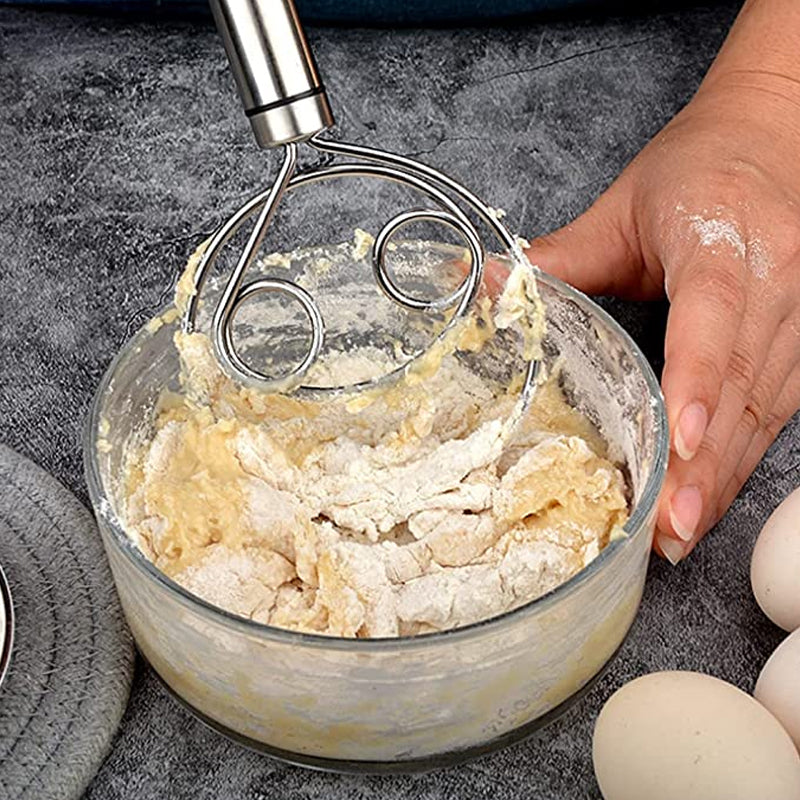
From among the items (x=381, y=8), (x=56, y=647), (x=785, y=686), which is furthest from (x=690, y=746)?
(x=381, y=8)

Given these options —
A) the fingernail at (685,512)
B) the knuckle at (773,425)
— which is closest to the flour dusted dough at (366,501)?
the fingernail at (685,512)

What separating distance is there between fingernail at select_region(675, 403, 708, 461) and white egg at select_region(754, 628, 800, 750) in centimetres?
13

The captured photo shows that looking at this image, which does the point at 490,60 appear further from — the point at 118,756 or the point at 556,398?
the point at 118,756

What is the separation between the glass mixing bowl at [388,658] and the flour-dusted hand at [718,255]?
1.7 inches

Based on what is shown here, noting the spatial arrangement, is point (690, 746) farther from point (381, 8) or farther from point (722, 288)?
point (381, 8)

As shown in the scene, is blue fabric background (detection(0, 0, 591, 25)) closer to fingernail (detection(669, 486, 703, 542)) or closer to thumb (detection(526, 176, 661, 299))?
thumb (detection(526, 176, 661, 299))

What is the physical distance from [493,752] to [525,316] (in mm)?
306

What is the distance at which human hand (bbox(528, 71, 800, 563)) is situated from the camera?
0.93m

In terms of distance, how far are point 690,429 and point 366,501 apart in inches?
8.7

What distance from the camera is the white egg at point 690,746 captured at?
770 millimetres

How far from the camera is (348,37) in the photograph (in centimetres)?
149

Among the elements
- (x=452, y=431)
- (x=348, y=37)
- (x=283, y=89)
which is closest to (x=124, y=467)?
(x=452, y=431)

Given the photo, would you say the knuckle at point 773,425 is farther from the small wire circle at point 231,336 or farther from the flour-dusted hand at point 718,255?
the small wire circle at point 231,336

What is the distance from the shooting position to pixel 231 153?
1376 millimetres
